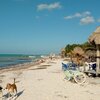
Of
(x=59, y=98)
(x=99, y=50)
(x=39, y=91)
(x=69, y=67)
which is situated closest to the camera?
(x=59, y=98)

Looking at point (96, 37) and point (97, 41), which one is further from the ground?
point (96, 37)

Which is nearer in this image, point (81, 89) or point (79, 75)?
point (81, 89)

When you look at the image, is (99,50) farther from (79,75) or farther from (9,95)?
(9,95)

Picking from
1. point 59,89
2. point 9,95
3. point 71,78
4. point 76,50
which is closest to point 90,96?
point 59,89

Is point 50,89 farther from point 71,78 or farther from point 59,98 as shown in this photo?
point 71,78

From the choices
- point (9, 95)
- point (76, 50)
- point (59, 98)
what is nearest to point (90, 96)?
point (59, 98)

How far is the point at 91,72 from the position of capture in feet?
60.1

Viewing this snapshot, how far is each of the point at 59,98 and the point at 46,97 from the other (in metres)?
0.60

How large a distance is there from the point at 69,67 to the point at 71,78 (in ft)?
16.8

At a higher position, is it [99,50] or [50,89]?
[99,50]

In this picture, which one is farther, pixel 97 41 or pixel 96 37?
pixel 96 37

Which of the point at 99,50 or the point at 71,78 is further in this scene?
the point at 99,50

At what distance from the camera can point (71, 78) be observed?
639 inches

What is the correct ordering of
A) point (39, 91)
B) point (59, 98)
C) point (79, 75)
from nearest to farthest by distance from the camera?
point (59, 98)
point (39, 91)
point (79, 75)
